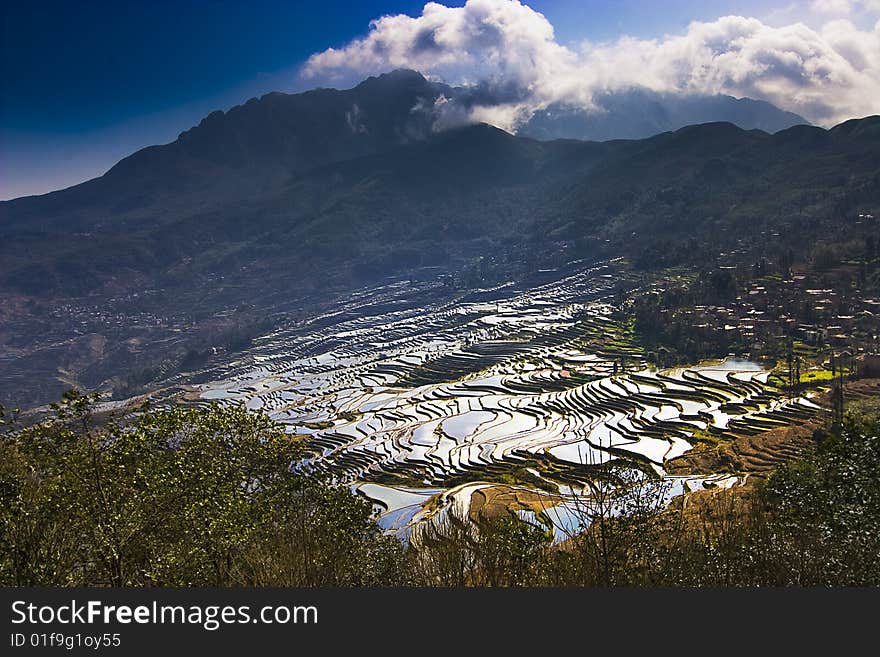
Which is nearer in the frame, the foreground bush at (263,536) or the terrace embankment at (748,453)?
the foreground bush at (263,536)

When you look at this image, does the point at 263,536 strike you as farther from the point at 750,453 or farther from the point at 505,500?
the point at 750,453

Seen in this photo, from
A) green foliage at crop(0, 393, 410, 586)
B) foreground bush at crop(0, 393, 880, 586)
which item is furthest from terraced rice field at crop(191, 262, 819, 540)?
foreground bush at crop(0, 393, 880, 586)

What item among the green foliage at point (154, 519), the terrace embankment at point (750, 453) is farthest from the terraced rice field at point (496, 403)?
the green foliage at point (154, 519)

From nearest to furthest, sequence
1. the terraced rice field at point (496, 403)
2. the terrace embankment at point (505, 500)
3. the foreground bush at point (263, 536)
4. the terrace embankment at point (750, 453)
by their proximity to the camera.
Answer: the foreground bush at point (263, 536)
the terrace embankment at point (505, 500)
the terrace embankment at point (750, 453)
the terraced rice field at point (496, 403)

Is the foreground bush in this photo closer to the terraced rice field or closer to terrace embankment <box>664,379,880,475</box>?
the terraced rice field

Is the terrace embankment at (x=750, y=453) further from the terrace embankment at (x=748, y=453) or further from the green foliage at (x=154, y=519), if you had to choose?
the green foliage at (x=154, y=519)

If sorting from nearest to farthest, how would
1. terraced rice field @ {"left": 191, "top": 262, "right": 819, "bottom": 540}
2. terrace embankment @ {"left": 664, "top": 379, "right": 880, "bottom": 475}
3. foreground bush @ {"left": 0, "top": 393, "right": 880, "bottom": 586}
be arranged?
1. foreground bush @ {"left": 0, "top": 393, "right": 880, "bottom": 586}
2. terrace embankment @ {"left": 664, "top": 379, "right": 880, "bottom": 475}
3. terraced rice field @ {"left": 191, "top": 262, "right": 819, "bottom": 540}

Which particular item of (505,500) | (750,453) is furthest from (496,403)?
(750,453)

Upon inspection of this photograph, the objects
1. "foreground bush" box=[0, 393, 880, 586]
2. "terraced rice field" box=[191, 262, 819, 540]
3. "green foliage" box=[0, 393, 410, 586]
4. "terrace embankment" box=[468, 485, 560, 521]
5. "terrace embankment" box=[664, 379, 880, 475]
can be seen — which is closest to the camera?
"green foliage" box=[0, 393, 410, 586]
